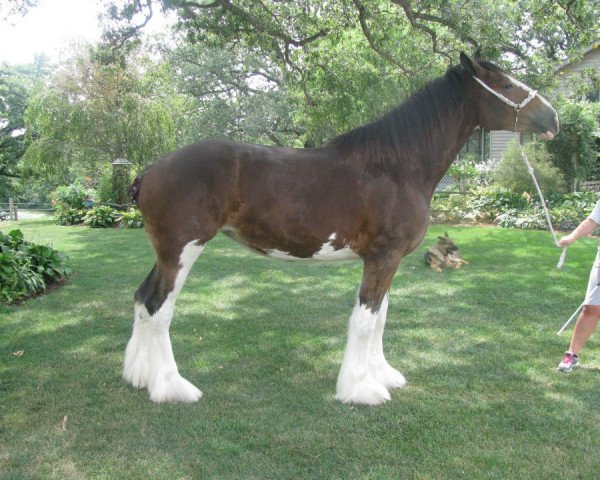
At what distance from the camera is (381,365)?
4.06 m

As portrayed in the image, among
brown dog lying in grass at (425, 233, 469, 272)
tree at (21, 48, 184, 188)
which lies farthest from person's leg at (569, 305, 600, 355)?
tree at (21, 48, 184, 188)

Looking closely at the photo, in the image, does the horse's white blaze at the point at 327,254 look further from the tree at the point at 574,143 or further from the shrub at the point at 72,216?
the shrub at the point at 72,216

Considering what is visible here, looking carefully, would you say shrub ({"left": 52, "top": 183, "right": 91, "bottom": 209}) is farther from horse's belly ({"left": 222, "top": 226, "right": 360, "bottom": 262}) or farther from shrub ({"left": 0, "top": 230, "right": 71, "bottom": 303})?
horse's belly ({"left": 222, "top": 226, "right": 360, "bottom": 262})

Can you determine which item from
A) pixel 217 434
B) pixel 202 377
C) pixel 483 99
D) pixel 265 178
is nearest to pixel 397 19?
pixel 483 99

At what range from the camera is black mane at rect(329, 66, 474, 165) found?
12.4ft

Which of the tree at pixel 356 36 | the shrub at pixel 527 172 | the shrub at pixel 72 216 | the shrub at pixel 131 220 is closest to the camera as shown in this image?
the tree at pixel 356 36

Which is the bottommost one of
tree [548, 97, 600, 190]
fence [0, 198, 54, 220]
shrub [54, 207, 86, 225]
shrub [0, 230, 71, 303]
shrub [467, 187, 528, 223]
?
fence [0, 198, 54, 220]

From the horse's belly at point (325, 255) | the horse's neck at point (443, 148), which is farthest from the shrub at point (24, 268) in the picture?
the horse's neck at point (443, 148)

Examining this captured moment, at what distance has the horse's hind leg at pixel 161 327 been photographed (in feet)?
11.9

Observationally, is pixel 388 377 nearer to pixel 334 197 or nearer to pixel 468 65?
pixel 334 197

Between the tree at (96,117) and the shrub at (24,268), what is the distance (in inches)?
428

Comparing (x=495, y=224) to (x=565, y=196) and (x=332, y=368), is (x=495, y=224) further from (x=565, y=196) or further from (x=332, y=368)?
(x=332, y=368)

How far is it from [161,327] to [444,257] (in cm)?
648

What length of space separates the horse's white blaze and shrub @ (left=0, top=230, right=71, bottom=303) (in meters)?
4.43
